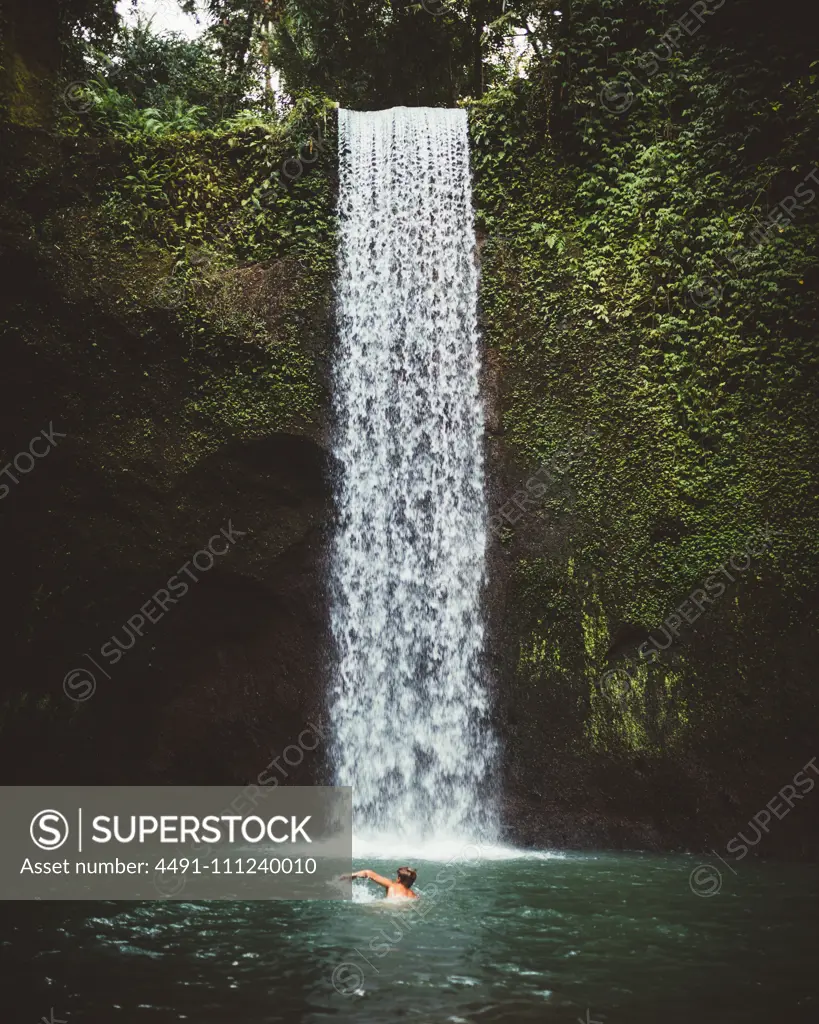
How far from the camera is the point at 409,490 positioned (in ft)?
33.6

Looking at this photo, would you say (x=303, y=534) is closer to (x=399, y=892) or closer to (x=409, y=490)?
(x=409, y=490)

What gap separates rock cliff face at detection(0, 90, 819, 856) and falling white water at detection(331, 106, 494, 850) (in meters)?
0.31

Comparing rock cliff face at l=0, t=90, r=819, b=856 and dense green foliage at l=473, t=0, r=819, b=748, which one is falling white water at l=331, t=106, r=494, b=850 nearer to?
rock cliff face at l=0, t=90, r=819, b=856

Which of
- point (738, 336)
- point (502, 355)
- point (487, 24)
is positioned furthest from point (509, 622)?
point (487, 24)

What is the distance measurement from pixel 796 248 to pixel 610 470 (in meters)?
3.38

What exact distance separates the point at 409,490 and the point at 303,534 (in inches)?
56.6

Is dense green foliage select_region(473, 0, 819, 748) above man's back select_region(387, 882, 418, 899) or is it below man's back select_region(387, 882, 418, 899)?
above

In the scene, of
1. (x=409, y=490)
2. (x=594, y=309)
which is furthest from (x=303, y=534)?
(x=594, y=309)

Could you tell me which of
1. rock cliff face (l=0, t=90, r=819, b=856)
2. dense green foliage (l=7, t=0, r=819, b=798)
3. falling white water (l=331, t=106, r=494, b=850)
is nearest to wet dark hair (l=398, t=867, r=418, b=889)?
falling white water (l=331, t=106, r=494, b=850)

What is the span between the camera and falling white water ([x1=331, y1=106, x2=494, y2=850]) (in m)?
9.29

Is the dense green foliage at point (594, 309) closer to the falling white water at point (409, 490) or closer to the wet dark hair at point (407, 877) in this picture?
the falling white water at point (409, 490)

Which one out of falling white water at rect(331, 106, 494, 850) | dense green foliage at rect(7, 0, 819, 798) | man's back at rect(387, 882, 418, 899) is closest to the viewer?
man's back at rect(387, 882, 418, 899)

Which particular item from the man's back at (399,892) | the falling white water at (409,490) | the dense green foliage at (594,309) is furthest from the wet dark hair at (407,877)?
the dense green foliage at (594,309)

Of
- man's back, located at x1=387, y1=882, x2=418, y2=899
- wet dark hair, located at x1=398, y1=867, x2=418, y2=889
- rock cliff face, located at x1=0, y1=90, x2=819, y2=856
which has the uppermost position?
rock cliff face, located at x1=0, y1=90, x2=819, y2=856
